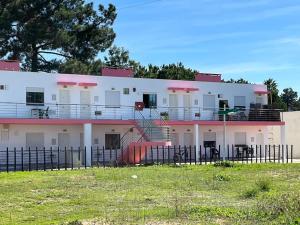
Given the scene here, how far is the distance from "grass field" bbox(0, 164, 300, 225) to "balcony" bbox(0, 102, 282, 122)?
14.0 metres

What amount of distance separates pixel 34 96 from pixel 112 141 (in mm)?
6775

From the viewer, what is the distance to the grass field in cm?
1214

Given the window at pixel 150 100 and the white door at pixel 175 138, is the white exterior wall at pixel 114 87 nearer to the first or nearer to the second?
the window at pixel 150 100

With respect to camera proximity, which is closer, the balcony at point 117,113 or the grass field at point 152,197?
the grass field at point 152,197

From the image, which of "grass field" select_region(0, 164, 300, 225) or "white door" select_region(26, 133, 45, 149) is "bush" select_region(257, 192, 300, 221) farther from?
"white door" select_region(26, 133, 45, 149)

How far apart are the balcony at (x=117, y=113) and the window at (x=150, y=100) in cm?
34

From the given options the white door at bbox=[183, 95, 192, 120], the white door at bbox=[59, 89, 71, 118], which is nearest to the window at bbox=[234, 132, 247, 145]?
the white door at bbox=[183, 95, 192, 120]

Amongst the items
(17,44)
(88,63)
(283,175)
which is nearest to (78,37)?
(88,63)

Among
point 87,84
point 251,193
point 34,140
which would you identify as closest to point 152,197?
point 251,193

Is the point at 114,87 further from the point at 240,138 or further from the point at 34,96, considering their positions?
the point at 240,138

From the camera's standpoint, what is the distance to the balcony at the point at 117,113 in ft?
127

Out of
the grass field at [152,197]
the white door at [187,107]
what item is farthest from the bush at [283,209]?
the white door at [187,107]

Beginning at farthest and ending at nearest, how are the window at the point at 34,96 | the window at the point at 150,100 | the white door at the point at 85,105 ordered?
the window at the point at 150,100
the white door at the point at 85,105
the window at the point at 34,96

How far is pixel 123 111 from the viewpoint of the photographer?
42.9 m
